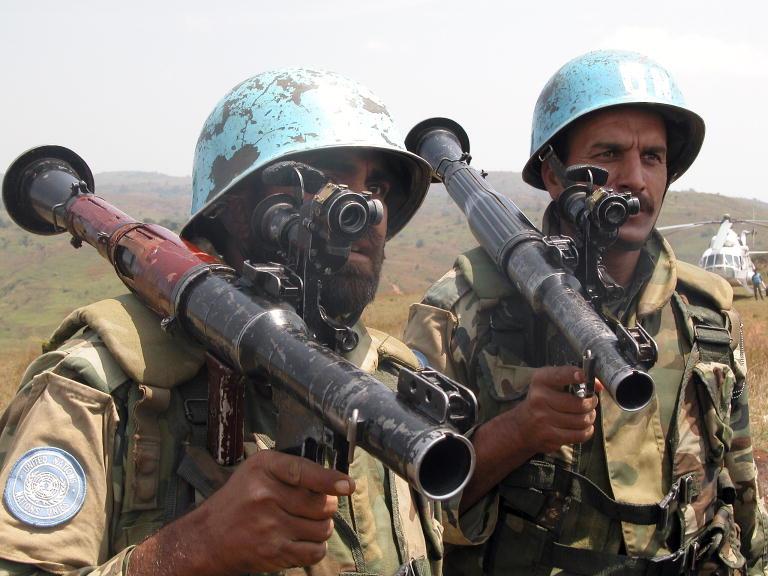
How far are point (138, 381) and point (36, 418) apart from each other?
11.8 inches

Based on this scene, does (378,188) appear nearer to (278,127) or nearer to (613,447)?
(278,127)

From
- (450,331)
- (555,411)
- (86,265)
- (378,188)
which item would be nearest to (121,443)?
(378,188)

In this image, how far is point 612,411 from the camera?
145 inches

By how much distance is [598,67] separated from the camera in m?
4.29

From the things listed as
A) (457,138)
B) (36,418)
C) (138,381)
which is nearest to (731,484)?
(457,138)

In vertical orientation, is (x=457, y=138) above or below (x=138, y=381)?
above

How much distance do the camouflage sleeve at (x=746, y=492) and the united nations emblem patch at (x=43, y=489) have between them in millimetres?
3100

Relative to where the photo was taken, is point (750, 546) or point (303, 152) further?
point (750, 546)

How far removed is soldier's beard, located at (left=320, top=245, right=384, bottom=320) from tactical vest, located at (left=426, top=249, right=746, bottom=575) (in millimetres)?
835

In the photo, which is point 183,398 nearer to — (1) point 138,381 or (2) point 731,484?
(1) point 138,381

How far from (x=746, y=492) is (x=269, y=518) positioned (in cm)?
289

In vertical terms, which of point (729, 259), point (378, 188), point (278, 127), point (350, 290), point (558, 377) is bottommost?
point (558, 377)

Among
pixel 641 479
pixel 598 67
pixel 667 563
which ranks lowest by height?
pixel 667 563

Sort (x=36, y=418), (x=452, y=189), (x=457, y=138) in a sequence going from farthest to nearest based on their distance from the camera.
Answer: (x=457, y=138) → (x=452, y=189) → (x=36, y=418)
